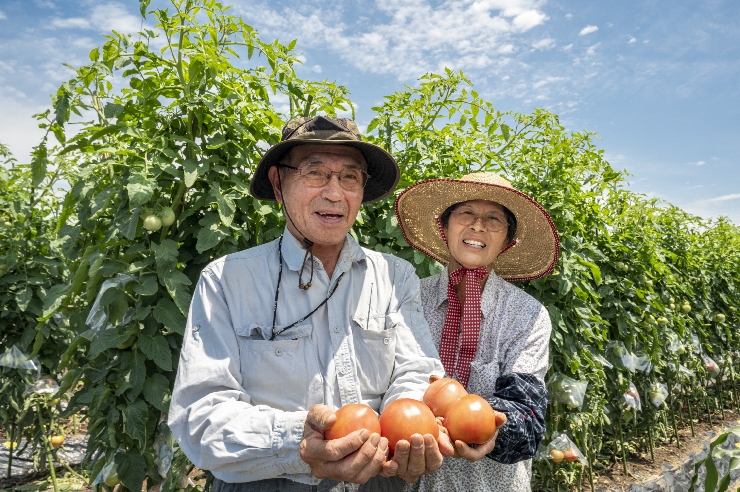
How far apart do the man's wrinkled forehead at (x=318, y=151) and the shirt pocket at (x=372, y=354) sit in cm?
49

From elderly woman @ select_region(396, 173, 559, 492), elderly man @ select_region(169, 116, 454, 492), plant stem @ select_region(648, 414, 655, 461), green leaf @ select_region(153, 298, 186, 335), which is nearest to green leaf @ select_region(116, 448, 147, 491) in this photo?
green leaf @ select_region(153, 298, 186, 335)

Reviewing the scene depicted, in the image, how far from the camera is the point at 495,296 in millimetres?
1975

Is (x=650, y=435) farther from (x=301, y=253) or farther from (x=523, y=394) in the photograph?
(x=301, y=253)

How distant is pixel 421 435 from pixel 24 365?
373 cm

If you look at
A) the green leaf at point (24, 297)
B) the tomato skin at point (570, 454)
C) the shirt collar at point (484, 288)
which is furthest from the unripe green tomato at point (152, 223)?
the tomato skin at point (570, 454)

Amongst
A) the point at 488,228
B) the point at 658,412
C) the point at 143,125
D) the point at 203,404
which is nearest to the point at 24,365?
the point at 143,125

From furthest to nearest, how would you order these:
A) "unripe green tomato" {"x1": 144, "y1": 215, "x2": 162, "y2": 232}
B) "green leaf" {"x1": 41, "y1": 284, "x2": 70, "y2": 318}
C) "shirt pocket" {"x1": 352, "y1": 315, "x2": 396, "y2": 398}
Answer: "green leaf" {"x1": 41, "y1": 284, "x2": 70, "y2": 318}, "unripe green tomato" {"x1": 144, "y1": 215, "x2": 162, "y2": 232}, "shirt pocket" {"x1": 352, "y1": 315, "x2": 396, "y2": 398}

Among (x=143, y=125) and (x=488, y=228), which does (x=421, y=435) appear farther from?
(x=143, y=125)

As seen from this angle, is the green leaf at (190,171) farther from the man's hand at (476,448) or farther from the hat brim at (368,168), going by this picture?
the man's hand at (476,448)

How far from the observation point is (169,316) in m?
2.01

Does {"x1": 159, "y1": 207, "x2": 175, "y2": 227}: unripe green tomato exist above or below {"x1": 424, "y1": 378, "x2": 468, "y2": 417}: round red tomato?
above

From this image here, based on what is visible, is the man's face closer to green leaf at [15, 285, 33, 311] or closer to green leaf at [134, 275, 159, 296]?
green leaf at [134, 275, 159, 296]

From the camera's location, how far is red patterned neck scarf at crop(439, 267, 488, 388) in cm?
190

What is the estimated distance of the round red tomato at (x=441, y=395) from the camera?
1.49 metres
